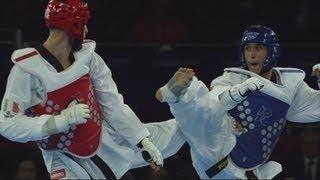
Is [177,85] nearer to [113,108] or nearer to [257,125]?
[113,108]

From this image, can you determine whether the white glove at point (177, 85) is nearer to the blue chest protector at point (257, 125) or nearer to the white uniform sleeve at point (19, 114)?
the blue chest protector at point (257, 125)

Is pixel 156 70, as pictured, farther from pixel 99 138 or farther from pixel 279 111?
pixel 99 138

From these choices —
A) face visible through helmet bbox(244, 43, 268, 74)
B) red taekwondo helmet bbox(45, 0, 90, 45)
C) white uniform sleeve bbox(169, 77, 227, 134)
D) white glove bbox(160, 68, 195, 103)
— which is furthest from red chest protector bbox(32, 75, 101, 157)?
face visible through helmet bbox(244, 43, 268, 74)

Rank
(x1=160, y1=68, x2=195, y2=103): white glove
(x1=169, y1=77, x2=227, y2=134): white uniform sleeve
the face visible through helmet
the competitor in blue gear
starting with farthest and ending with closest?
the face visible through helmet → the competitor in blue gear → (x1=169, y1=77, x2=227, y2=134): white uniform sleeve → (x1=160, y1=68, x2=195, y2=103): white glove

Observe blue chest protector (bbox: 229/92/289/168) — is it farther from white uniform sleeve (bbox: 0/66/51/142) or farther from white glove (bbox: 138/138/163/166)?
white uniform sleeve (bbox: 0/66/51/142)

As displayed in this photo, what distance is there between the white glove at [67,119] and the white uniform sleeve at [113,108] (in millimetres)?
487

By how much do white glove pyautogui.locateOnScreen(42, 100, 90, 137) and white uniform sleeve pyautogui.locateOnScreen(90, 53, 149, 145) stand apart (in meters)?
0.49

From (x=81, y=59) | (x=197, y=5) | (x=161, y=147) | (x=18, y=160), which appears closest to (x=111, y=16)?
(x=197, y=5)

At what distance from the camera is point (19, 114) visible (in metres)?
5.63

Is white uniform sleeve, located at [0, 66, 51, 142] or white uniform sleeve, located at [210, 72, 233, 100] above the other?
white uniform sleeve, located at [0, 66, 51, 142]

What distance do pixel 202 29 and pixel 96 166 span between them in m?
3.96

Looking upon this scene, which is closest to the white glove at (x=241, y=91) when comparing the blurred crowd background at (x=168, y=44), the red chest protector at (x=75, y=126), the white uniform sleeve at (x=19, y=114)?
the red chest protector at (x=75, y=126)

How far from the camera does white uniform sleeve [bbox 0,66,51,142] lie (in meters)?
5.59

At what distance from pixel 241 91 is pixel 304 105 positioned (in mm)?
908
